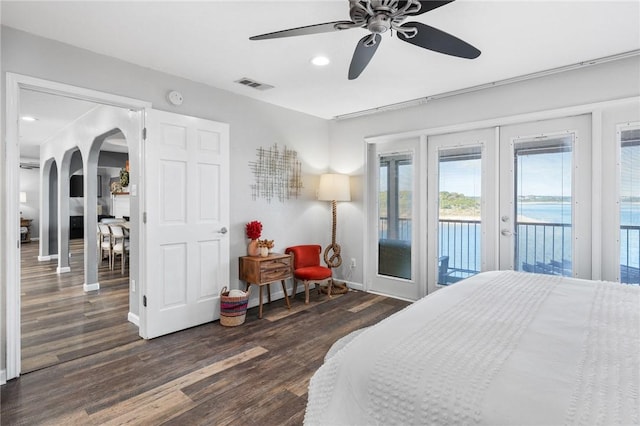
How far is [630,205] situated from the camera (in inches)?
113

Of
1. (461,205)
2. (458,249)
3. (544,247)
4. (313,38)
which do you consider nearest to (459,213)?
(461,205)

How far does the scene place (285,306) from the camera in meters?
4.02

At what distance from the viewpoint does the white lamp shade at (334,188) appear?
14.7ft

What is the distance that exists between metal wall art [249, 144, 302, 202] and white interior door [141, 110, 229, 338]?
1.61 ft

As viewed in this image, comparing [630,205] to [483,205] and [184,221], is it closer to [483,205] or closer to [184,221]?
[483,205]

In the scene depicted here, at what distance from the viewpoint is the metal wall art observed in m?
4.06

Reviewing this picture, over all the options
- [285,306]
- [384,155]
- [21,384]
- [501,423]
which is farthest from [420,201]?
[21,384]

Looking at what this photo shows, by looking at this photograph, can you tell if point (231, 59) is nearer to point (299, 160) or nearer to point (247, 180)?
point (247, 180)

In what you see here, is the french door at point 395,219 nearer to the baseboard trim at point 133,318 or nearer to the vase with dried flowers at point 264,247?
the vase with dried flowers at point 264,247

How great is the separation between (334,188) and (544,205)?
235 centimetres

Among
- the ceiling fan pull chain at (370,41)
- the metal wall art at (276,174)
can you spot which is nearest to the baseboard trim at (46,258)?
the metal wall art at (276,174)

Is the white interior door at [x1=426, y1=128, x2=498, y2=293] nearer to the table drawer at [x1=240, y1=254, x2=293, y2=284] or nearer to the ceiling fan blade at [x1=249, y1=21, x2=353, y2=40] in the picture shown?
the table drawer at [x1=240, y1=254, x2=293, y2=284]

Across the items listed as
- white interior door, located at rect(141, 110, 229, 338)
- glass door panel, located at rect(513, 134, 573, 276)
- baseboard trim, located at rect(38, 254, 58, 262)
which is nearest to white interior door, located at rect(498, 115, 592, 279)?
glass door panel, located at rect(513, 134, 573, 276)

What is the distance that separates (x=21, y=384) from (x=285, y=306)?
237cm
